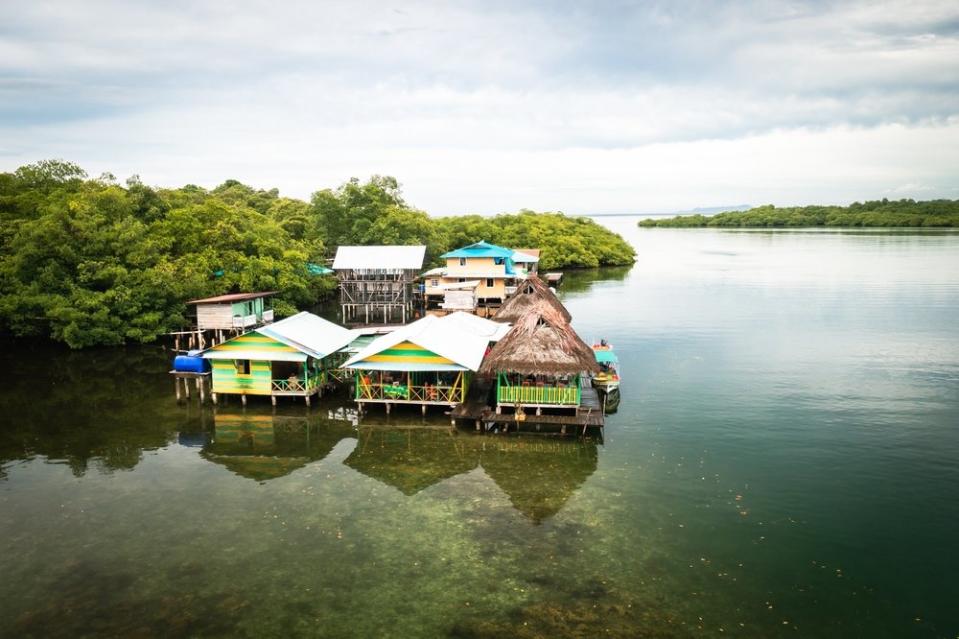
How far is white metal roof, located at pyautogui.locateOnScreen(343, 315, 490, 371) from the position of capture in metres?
24.2

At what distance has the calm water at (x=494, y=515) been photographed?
42.0ft

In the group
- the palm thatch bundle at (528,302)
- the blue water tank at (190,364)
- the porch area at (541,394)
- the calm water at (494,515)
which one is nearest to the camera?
the calm water at (494,515)

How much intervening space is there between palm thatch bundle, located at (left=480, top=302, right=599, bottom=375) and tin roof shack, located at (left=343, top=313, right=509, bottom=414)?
1346mm

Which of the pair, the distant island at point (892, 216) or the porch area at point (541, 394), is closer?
the porch area at point (541, 394)

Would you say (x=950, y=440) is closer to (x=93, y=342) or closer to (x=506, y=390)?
(x=506, y=390)

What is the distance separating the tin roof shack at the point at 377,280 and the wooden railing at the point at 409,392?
74.5 feet

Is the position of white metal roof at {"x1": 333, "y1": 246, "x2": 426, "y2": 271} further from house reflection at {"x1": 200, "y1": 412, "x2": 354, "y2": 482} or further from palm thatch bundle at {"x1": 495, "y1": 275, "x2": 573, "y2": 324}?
house reflection at {"x1": 200, "y1": 412, "x2": 354, "y2": 482}

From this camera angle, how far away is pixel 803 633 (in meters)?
12.1

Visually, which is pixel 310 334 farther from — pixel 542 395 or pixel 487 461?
pixel 487 461

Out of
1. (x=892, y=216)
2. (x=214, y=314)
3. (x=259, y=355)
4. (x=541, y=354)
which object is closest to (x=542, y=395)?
(x=541, y=354)

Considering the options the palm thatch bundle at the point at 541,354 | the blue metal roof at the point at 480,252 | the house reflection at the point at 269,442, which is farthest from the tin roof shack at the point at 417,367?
the blue metal roof at the point at 480,252

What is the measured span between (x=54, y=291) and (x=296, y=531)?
31210mm

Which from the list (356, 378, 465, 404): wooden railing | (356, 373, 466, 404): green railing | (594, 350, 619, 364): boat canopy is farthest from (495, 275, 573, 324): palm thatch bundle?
(356, 378, 465, 404): wooden railing

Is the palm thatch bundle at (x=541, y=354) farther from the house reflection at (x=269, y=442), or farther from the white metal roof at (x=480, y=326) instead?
the house reflection at (x=269, y=442)
